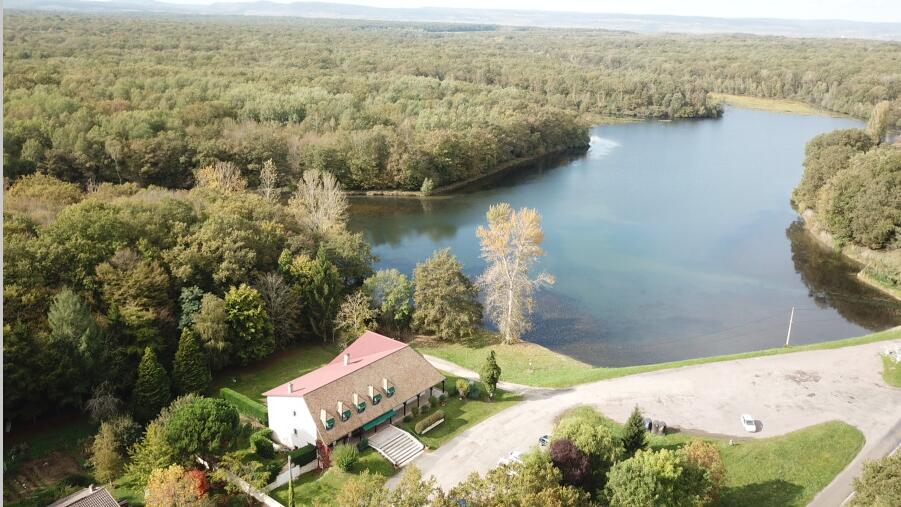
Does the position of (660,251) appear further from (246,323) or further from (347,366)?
(246,323)

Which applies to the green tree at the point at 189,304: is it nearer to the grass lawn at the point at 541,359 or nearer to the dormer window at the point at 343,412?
the dormer window at the point at 343,412

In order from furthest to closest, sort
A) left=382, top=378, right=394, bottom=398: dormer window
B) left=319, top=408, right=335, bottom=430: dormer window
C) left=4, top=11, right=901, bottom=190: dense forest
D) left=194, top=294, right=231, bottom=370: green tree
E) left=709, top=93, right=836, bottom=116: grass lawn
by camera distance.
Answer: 1. left=709, top=93, right=836, bottom=116: grass lawn
2. left=4, top=11, right=901, bottom=190: dense forest
3. left=194, top=294, right=231, bottom=370: green tree
4. left=382, top=378, right=394, bottom=398: dormer window
5. left=319, top=408, right=335, bottom=430: dormer window

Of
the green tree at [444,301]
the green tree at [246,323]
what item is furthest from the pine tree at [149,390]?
the green tree at [444,301]

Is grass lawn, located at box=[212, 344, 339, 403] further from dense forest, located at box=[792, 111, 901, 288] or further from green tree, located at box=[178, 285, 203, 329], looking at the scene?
dense forest, located at box=[792, 111, 901, 288]

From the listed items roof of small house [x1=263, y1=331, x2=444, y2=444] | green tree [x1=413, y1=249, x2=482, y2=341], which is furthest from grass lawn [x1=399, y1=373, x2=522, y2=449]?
green tree [x1=413, y1=249, x2=482, y2=341]

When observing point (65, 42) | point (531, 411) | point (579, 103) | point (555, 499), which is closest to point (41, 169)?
point (531, 411)

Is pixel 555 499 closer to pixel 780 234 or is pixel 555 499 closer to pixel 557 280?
pixel 557 280

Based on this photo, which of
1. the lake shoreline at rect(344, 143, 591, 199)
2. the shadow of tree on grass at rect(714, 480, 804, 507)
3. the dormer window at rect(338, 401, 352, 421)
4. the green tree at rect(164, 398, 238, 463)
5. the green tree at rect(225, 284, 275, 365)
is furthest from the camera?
the lake shoreline at rect(344, 143, 591, 199)
